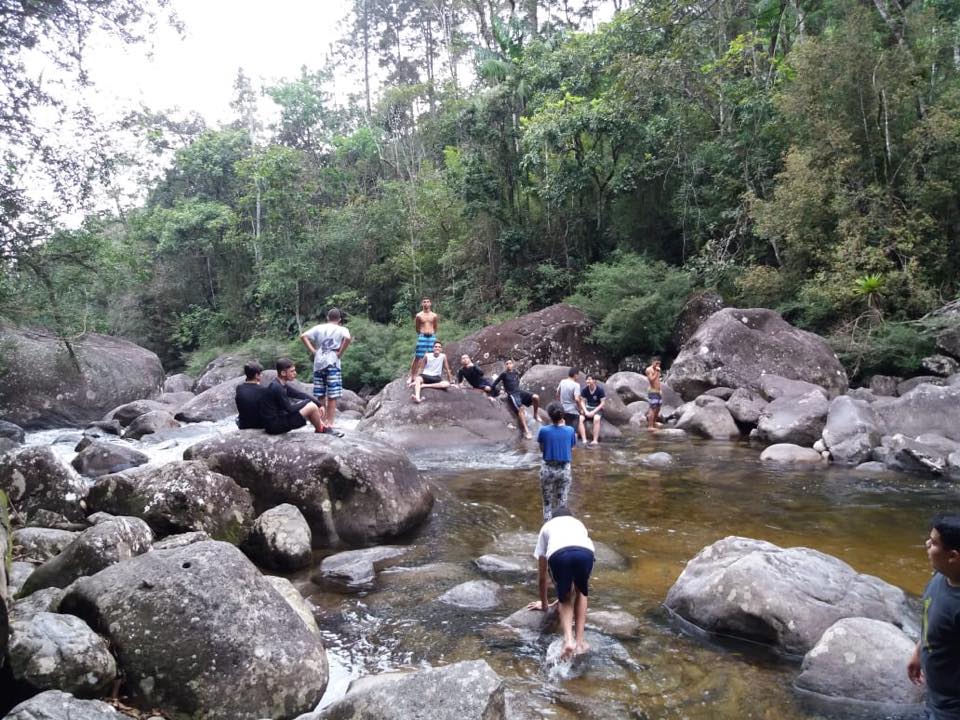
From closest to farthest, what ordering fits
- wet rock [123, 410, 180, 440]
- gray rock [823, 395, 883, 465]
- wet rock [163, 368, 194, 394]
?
gray rock [823, 395, 883, 465] < wet rock [123, 410, 180, 440] < wet rock [163, 368, 194, 394]

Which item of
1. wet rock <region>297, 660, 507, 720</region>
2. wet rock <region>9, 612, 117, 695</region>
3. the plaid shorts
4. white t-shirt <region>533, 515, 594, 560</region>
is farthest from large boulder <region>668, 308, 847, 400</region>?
wet rock <region>9, 612, 117, 695</region>

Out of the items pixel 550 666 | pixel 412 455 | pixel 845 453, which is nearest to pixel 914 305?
pixel 845 453

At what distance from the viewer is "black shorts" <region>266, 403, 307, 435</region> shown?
27.0 ft

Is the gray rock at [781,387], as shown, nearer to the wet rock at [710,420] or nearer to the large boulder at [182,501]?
the wet rock at [710,420]

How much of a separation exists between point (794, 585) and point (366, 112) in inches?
1484

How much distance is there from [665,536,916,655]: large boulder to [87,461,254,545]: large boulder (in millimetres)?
4266

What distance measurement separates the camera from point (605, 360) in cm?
2033

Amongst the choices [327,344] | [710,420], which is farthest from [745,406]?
[327,344]

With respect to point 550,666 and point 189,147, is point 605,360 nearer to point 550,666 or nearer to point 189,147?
point 550,666

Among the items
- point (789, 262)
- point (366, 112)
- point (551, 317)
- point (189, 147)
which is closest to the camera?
point (789, 262)

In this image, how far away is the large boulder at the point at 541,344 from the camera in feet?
63.0

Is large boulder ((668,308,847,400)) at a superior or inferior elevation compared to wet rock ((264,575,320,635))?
superior

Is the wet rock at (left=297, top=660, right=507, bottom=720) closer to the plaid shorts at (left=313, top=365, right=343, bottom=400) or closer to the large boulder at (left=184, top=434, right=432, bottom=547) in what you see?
the large boulder at (left=184, top=434, right=432, bottom=547)

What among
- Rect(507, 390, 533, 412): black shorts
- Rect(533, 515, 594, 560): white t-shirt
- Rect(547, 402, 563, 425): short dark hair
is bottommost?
Rect(533, 515, 594, 560): white t-shirt
